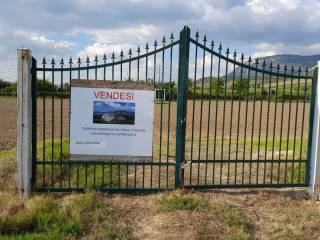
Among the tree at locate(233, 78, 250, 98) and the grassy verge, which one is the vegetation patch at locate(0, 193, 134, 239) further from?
the tree at locate(233, 78, 250, 98)

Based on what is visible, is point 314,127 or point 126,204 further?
point 314,127

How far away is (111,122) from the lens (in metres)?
6.07

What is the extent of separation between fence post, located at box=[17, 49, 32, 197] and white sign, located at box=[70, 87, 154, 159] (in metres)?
0.63

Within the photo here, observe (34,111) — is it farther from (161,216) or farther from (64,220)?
(161,216)

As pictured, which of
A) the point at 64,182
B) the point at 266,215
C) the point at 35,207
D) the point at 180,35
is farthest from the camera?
the point at 64,182

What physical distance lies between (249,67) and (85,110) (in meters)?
2.72

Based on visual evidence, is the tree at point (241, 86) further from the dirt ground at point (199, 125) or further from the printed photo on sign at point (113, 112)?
the printed photo on sign at point (113, 112)

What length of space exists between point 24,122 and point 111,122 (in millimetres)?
A: 1292

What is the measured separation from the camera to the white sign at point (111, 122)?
5984 millimetres

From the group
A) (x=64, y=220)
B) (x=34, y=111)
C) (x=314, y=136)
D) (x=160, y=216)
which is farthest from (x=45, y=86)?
(x=314, y=136)

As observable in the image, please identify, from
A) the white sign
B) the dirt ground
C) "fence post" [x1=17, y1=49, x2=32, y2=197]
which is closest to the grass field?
"fence post" [x1=17, y1=49, x2=32, y2=197]

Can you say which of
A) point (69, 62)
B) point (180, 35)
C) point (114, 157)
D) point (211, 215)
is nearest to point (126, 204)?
point (114, 157)

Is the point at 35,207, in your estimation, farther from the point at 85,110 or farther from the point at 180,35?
the point at 180,35

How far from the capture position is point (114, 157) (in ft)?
20.2
